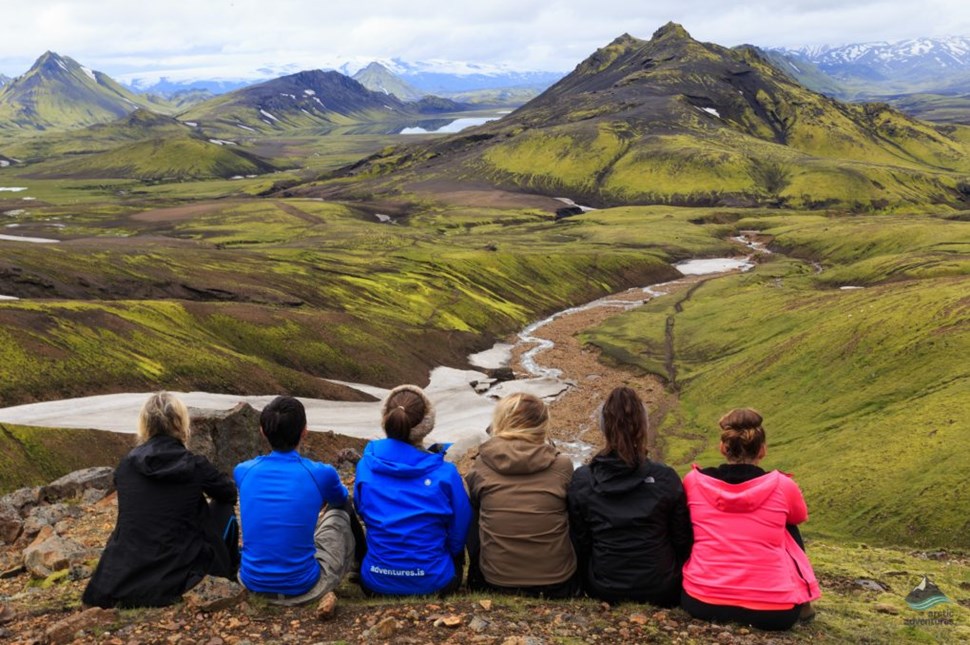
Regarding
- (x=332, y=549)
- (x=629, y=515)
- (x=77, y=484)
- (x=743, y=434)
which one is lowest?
(x=77, y=484)

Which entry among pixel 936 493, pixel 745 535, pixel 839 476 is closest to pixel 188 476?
pixel 745 535

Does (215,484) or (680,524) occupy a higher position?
(215,484)

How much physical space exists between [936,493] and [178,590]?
1628 inches

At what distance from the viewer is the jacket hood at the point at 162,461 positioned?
14.4 meters

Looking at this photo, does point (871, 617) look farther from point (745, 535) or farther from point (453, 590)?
point (453, 590)

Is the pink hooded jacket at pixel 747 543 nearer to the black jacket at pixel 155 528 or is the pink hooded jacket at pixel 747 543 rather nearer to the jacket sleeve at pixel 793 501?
the jacket sleeve at pixel 793 501

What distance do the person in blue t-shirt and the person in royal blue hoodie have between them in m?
1.00

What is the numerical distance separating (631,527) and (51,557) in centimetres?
1630

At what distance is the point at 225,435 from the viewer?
41.0 metres

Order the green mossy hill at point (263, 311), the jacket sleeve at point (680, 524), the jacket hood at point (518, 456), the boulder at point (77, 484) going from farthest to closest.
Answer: the green mossy hill at point (263, 311) < the boulder at point (77, 484) < the jacket hood at point (518, 456) < the jacket sleeve at point (680, 524)

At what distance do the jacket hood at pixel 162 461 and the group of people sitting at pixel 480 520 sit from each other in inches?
1.1

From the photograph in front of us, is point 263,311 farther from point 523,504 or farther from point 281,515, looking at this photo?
point 523,504

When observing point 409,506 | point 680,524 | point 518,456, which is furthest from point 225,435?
point 680,524

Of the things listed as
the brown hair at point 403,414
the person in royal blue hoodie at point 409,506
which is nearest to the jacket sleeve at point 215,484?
the person in royal blue hoodie at point 409,506
